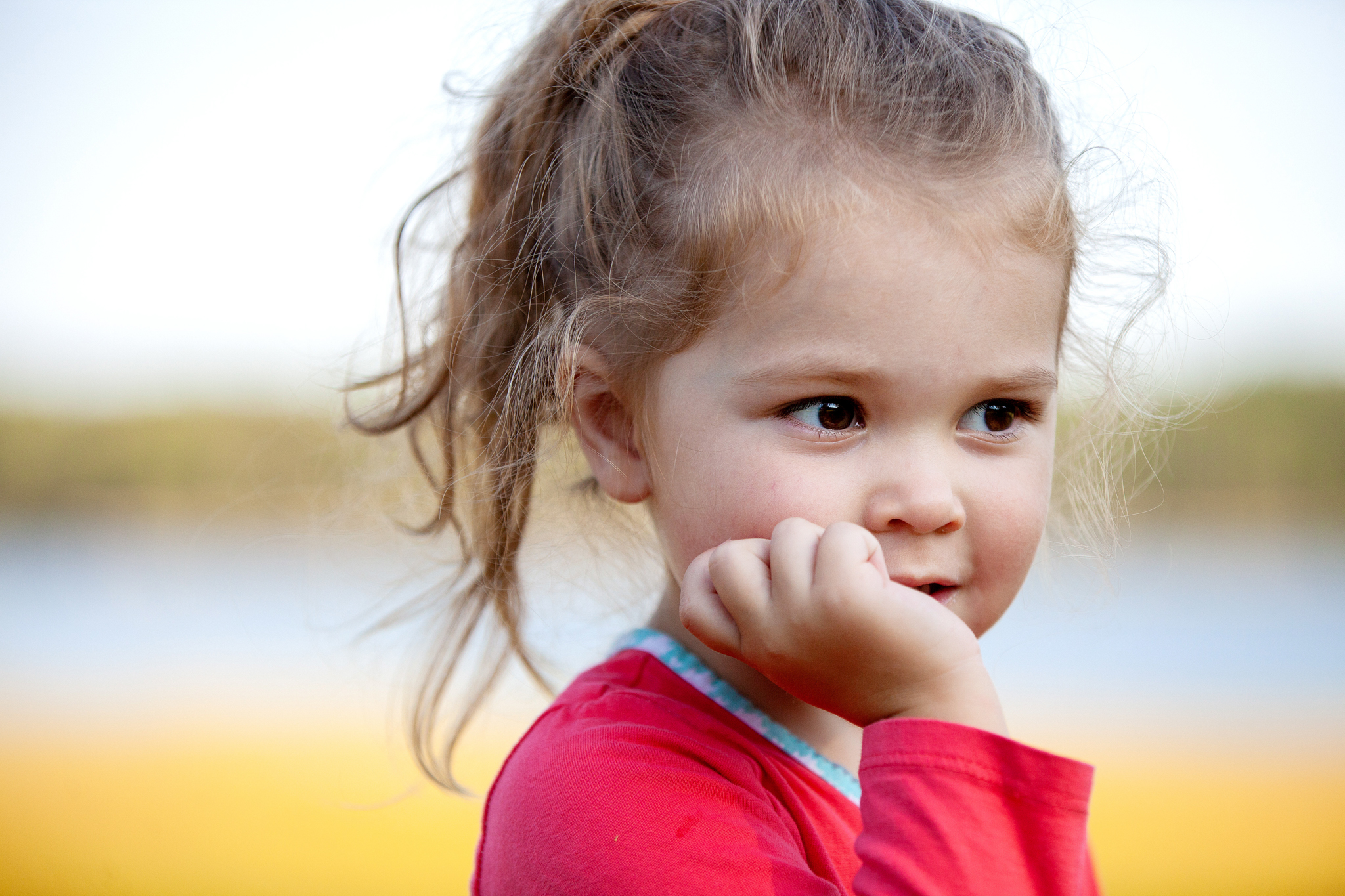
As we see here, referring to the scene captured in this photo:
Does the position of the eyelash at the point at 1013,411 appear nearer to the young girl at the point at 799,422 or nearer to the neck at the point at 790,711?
the young girl at the point at 799,422

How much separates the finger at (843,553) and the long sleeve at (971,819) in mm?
179

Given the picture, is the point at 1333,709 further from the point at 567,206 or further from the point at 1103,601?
the point at 567,206

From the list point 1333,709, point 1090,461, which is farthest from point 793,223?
point 1333,709

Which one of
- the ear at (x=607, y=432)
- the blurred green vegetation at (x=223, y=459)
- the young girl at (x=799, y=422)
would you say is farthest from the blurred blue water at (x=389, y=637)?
the blurred green vegetation at (x=223, y=459)

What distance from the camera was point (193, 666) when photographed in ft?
27.5

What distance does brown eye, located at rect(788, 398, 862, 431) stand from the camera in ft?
4.70

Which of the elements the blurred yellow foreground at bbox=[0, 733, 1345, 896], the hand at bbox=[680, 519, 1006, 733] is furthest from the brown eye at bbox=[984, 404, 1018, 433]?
the blurred yellow foreground at bbox=[0, 733, 1345, 896]

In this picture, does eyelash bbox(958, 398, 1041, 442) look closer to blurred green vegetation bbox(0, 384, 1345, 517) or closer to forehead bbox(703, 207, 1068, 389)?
forehead bbox(703, 207, 1068, 389)

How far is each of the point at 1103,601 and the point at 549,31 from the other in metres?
1.57

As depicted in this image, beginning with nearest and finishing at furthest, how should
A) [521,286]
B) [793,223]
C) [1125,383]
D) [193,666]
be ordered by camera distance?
[793,223], [521,286], [1125,383], [193,666]

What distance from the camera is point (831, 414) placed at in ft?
4.71

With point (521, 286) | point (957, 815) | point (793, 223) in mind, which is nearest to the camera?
point (957, 815)

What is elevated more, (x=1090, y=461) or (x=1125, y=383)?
(x=1125, y=383)

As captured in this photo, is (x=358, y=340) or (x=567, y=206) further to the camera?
(x=358, y=340)
